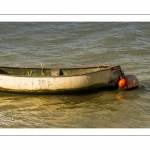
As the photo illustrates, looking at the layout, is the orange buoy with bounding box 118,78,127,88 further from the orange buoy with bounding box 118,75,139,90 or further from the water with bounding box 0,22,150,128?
the water with bounding box 0,22,150,128

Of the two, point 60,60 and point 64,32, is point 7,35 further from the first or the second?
point 60,60

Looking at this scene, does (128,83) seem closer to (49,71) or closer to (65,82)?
Result: (65,82)

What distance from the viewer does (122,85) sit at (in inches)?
446

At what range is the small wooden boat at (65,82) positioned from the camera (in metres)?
10.9

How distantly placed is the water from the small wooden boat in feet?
0.78

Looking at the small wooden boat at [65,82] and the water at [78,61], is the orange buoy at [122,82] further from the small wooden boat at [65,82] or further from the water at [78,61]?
the water at [78,61]

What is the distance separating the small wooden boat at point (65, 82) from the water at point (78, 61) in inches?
9.4

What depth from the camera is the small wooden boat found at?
35.7ft

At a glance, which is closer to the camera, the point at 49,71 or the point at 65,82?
the point at 65,82

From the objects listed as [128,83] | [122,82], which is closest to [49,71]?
[122,82]

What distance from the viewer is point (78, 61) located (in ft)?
51.5

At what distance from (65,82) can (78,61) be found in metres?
4.86
